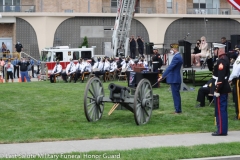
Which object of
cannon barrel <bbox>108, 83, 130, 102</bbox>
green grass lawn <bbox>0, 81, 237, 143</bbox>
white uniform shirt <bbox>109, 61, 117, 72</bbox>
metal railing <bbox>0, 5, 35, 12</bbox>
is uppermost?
metal railing <bbox>0, 5, 35, 12</bbox>

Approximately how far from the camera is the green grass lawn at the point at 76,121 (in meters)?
12.2

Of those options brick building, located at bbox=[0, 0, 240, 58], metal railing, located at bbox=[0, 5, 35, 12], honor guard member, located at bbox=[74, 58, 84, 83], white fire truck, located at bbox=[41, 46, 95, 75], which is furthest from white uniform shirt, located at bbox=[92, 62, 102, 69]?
metal railing, located at bbox=[0, 5, 35, 12]

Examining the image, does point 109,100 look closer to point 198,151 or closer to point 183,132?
point 183,132

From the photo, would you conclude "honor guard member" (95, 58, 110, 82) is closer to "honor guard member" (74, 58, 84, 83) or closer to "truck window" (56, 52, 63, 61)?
"honor guard member" (74, 58, 84, 83)

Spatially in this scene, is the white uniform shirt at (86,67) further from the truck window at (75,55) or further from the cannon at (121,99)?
the cannon at (121,99)

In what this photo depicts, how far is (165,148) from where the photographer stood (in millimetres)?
10570

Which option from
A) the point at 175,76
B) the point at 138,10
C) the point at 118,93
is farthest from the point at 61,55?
the point at 118,93

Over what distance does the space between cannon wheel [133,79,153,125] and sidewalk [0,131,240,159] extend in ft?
4.35

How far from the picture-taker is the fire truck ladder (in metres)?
43.5

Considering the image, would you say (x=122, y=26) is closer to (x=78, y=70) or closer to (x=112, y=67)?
(x=112, y=67)

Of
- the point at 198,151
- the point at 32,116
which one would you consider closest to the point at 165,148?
the point at 198,151

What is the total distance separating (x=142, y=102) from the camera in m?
13.5

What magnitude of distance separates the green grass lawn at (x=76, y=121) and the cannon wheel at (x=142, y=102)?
0.20m

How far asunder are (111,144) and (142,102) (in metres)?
2.60
